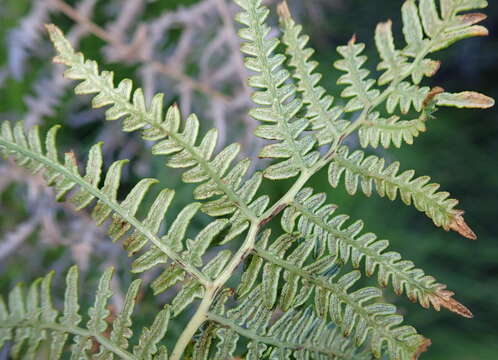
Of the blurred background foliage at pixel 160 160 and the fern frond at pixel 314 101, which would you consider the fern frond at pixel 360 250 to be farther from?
the blurred background foliage at pixel 160 160

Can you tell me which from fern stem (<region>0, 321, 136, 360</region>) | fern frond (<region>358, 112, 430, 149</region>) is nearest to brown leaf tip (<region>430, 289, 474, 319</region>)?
fern frond (<region>358, 112, 430, 149</region>)

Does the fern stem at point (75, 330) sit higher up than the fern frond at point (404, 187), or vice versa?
the fern frond at point (404, 187)

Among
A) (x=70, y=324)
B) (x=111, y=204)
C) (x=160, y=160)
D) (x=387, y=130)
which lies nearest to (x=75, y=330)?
(x=70, y=324)

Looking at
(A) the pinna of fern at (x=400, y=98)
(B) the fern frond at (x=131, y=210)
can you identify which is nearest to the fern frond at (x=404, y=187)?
(A) the pinna of fern at (x=400, y=98)

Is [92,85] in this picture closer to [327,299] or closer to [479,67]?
[327,299]

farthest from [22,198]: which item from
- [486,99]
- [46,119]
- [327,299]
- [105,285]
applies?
[486,99]

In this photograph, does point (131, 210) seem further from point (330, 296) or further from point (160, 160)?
point (160, 160)
